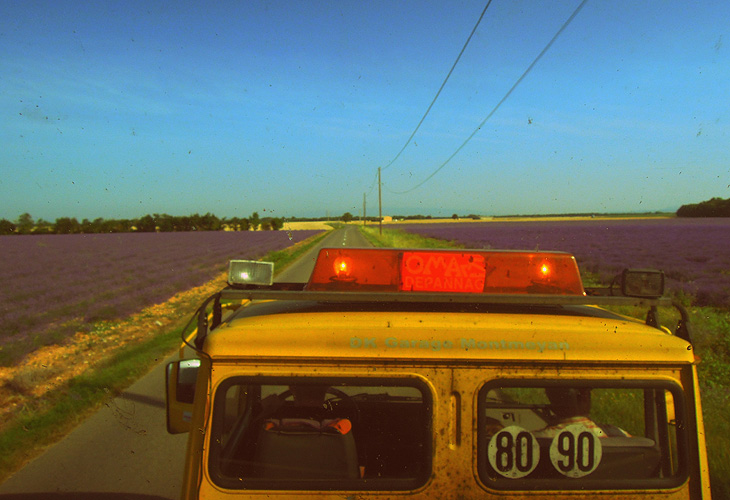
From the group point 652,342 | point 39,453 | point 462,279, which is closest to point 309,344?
point 462,279

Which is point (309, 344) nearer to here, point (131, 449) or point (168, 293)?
point (131, 449)

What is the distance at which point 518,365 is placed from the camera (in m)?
1.60

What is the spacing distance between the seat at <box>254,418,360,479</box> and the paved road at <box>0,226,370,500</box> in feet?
8.84

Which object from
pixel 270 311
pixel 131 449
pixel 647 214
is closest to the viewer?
pixel 270 311

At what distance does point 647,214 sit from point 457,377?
10375cm

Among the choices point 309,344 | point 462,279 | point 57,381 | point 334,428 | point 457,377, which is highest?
point 462,279

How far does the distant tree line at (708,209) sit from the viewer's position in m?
47.9

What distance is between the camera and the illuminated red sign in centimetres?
217

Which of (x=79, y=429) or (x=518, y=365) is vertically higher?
(x=518, y=365)

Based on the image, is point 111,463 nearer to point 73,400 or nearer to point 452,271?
point 73,400

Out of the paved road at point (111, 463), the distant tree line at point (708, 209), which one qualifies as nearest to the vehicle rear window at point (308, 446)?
the paved road at point (111, 463)

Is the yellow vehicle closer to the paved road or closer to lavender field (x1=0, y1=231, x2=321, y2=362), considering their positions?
the paved road

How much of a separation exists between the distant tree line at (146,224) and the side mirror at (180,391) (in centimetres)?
6408

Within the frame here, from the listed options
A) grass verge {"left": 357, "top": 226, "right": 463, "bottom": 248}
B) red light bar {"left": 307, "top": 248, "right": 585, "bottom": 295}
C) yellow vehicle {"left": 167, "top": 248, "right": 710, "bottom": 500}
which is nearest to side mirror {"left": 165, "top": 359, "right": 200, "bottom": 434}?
yellow vehicle {"left": 167, "top": 248, "right": 710, "bottom": 500}
